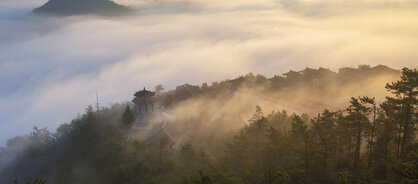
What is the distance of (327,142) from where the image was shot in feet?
77.3

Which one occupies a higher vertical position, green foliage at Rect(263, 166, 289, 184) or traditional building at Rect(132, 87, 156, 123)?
traditional building at Rect(132, 87, 156, 123)

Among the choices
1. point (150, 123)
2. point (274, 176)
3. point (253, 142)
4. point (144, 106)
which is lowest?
point (253, 142)

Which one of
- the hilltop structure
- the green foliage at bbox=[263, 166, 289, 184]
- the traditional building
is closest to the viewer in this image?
the green foliage at bbox=[263, 166, 289, 184]

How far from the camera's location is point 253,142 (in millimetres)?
28109

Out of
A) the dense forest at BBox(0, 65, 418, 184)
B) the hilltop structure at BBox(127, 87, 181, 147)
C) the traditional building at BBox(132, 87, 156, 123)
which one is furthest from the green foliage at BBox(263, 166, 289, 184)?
the traditional building at BBox(132, 87, 156, 123)

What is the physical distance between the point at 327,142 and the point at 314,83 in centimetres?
3283

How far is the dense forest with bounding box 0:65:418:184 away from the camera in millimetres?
22469

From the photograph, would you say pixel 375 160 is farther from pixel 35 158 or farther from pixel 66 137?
pixel 35 158

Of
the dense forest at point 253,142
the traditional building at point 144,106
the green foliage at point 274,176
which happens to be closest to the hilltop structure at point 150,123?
the traditional building at point 144,106

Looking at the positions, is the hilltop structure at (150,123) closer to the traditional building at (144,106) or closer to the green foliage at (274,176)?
the traditional building at (144,106)

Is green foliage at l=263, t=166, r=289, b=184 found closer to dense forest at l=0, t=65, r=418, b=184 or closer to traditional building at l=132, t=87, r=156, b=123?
dense forest at l=0, t=65, r=418, b=184

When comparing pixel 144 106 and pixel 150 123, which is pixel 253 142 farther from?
pixel 144 106

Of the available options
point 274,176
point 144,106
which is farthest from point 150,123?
point 274,176

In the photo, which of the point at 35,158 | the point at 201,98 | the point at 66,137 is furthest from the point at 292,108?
the point at 35,158
